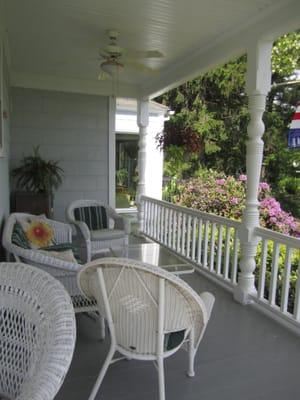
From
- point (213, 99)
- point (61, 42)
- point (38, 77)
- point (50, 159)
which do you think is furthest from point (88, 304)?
point (213, 99)

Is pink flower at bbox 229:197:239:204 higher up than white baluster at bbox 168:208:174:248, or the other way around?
pink flower at bbox 229:197:239:204

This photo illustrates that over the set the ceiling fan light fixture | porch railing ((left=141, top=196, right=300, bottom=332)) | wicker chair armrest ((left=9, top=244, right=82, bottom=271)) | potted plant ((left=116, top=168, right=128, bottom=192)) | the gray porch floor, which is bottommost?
the gray porch floor

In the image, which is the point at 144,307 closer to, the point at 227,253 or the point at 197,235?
the point at 227,253

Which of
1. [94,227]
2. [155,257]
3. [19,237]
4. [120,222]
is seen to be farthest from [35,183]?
[155,257]

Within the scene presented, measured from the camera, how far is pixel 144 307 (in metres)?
1.69

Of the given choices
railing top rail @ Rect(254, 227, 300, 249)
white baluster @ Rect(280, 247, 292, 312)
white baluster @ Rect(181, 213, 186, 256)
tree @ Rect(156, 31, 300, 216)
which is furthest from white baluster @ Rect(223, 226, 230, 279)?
tree @ Rect(156, 31, 300, 216)

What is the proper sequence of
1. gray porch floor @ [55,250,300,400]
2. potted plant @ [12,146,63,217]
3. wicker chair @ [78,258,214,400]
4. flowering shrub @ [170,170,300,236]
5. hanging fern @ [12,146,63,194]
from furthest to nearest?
flowering shrub @ [170,170,300,236] < hanging fern @ [12,146,63,194] < potted plant @ [12,146,63,217] < gray porch floor @ [55,250,300,400] < wicker chair @ [78,258,214,400]

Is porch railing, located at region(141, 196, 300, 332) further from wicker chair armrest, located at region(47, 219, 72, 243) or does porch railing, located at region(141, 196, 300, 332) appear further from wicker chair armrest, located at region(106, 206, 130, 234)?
wicker chair armrest, located at region(47, 219, 72, 243)

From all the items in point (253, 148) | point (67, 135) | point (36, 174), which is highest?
point (67, 135)

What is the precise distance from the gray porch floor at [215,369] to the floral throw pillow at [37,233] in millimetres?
800

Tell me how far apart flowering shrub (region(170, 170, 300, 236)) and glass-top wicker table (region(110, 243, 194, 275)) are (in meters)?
2.58

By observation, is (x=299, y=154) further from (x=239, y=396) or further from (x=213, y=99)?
(x=239, y=396)

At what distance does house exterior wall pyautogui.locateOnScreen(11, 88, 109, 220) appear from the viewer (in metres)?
5.57

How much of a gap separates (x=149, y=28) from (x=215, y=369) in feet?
10.4
